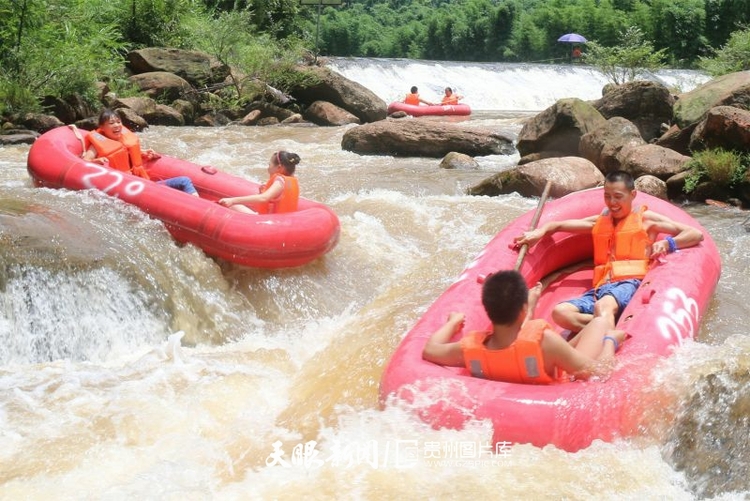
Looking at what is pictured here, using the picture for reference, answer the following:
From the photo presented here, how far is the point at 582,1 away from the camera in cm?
3909

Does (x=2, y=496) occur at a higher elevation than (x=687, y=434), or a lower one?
lower

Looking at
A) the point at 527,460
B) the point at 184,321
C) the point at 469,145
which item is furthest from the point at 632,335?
the point at 469,145

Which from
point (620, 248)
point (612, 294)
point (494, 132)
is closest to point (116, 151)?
point (620, 248)

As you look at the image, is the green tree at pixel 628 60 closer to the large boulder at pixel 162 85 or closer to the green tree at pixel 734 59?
the green tree at pixel 734 59

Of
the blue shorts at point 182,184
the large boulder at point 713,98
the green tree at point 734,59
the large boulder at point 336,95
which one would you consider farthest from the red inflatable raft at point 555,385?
the large boulder at point 336,95

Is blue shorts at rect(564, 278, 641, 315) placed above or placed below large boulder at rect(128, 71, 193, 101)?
above

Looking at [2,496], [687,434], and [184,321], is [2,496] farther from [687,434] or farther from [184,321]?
[687,434]

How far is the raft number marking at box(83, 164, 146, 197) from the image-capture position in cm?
574

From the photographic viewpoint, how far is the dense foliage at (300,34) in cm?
1206

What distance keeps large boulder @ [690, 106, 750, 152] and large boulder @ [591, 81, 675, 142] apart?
6.89 ft

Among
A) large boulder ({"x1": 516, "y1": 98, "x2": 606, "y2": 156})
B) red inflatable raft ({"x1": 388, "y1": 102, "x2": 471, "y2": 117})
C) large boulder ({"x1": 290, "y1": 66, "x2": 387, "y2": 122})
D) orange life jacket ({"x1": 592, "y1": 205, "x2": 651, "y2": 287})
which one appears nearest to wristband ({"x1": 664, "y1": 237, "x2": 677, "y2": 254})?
orange life jacket ({"x1": 592, "y1": 205, "x2": 651, "y2": 287})

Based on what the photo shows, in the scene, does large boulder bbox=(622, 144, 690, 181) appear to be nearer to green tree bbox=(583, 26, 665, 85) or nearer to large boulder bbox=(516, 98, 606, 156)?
large boulder bbox=(516, 98, 606, 156)

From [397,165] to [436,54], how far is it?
33.7 meters

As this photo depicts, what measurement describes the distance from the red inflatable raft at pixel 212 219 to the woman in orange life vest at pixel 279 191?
0.44ft
